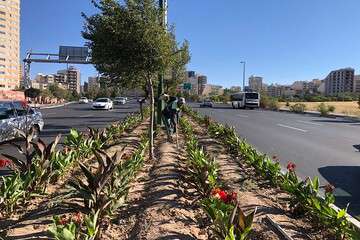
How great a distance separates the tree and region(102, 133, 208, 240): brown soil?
9.88ft

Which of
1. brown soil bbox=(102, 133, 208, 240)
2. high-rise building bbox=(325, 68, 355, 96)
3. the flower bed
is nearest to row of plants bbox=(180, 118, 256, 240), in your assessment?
brown soil bbox=(102, 133, 208, 240)

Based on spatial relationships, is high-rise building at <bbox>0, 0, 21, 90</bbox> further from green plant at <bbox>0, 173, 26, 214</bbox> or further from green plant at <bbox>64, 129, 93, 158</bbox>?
green plant at <bbox>0, 173, 26, 214</bbox>

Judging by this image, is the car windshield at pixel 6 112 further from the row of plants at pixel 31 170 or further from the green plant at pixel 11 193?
the green plant at pixel 11 193

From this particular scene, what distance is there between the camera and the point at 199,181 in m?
6.92

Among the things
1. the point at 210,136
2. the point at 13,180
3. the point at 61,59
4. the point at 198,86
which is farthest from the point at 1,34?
the point at 13,180

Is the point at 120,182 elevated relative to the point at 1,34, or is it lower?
lower

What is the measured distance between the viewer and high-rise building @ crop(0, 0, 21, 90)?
118 meters

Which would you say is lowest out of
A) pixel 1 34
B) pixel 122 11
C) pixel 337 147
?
pixel 337 147

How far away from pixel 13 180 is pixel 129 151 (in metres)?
5.51

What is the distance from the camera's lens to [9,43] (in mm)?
124500

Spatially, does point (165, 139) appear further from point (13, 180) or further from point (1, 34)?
point (1, 34)

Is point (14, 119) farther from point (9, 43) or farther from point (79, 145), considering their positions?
point (9, 43)

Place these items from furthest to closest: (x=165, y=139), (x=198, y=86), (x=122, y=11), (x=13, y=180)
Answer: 1. (x=198, y=86)
2. (x=165, y=139)
3. (x=122, y=11)
4. (x=13, y=180)

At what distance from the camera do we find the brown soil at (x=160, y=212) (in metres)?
4.91
